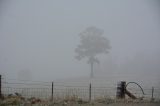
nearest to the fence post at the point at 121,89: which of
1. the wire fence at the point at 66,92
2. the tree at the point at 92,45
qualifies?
the wire fence at the point at 66,92

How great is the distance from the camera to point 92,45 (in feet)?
230

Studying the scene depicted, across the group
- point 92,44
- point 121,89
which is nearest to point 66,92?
point 121,89

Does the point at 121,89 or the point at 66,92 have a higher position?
the point at 121,89

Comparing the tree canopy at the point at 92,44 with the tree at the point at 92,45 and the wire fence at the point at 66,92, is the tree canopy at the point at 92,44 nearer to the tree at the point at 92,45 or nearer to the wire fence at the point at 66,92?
the tree at the point at 92,45

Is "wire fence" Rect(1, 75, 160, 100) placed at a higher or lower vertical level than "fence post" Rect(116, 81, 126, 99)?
lower

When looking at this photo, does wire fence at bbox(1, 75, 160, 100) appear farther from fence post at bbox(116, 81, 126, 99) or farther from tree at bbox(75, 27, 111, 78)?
tree at bbox(75, 27, 111, 78)

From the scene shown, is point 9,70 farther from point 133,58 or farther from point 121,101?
point 121,101

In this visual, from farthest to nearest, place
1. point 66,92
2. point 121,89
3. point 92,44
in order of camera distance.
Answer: point 92,44 → point 66,92 → point 121,89

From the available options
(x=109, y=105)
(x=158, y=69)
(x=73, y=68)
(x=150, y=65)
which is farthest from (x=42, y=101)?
(x=73, y=68)

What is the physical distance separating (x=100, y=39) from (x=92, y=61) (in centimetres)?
800

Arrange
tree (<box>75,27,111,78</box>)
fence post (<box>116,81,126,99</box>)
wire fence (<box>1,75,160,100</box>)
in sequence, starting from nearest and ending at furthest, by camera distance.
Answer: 1. wire fence (<box>1,75,160,100</box>)
2. fence post (<box>116,81,126,99</box>)
3. tree (<box>75,27,111,78</box>)

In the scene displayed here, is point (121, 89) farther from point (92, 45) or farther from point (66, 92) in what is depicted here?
point (92, 45)

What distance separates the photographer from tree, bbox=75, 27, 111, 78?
225 feet

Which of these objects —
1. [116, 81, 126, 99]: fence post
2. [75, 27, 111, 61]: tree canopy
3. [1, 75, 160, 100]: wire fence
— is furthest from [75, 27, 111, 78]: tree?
[116, 81, 126, 99]: fence post
